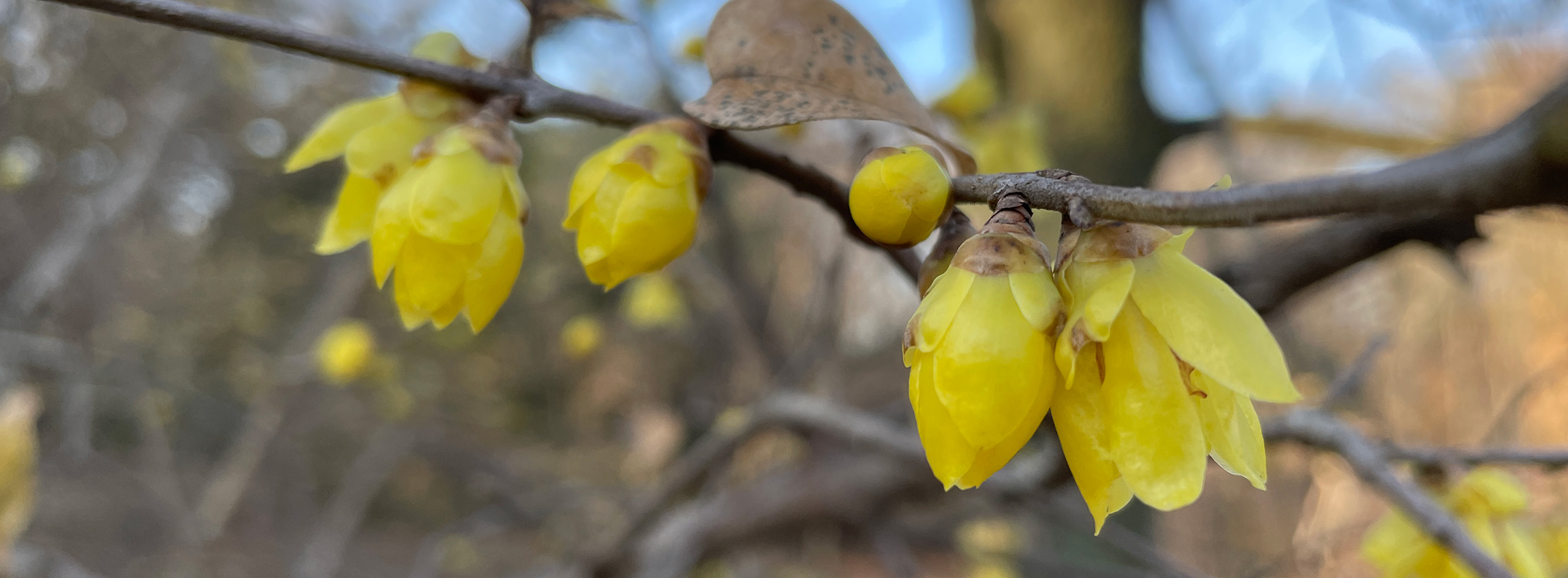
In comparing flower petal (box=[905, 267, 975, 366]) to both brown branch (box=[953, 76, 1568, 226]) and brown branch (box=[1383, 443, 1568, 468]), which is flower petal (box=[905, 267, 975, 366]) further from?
brown branch (box=[1383, 443, 1568, 468])

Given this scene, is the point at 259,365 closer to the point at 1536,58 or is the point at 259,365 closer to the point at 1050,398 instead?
the point at 1050,398

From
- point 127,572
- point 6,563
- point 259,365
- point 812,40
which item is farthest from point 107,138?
point 812,40

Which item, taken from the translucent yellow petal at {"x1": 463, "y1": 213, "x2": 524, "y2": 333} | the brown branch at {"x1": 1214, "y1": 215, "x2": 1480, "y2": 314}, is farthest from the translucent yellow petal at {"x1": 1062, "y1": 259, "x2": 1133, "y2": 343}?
the brown branch at {"x1": 1214, "y1": 215, "x2": 1480, "y2": 314}

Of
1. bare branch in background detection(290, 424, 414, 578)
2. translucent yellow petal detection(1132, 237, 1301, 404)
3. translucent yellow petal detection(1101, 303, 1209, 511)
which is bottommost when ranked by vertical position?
bare branch in background detection(290, 424, 414, 578)

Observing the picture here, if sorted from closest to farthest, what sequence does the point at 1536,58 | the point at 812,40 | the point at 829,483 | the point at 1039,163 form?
the point at 812,40 → the point at 1039,163 → the point at 829,483 → the point at 1536,58

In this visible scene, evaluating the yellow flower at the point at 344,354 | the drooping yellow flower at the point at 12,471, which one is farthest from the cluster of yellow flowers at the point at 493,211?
the yellow flower at the point at 344,354

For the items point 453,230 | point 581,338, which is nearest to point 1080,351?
point 453,230

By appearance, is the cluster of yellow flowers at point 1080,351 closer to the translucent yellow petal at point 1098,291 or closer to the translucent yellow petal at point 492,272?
the translucent yellow petal at point 1098,291
